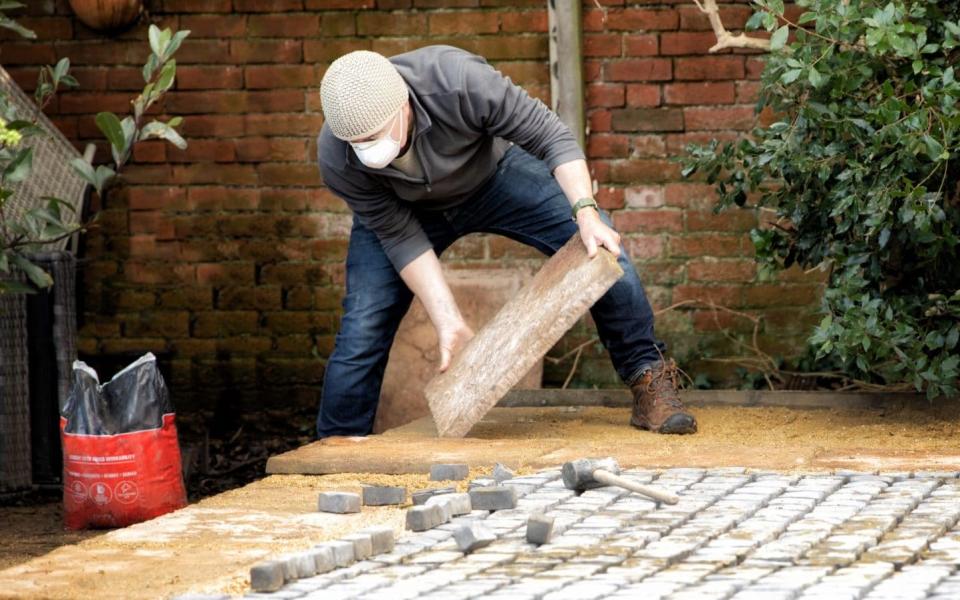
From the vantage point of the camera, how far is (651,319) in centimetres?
482

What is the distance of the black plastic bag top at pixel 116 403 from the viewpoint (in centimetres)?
446

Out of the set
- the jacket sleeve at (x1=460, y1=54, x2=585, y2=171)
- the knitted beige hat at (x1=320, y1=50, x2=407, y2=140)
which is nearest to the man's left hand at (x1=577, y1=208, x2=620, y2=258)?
the jacket sleeve at (x1=460, y1=54, x2=585, y2=171)

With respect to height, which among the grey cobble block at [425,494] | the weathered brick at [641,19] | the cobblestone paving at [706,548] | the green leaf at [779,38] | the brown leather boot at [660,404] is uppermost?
the weathered brick at [641,19]

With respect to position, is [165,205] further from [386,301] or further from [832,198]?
[832,198]

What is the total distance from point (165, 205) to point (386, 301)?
1822mm

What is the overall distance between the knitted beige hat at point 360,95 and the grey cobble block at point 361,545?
1416 millimetres

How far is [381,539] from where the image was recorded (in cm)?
313

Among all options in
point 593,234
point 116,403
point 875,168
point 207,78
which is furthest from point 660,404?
point 207,78

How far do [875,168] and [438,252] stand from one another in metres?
1.43

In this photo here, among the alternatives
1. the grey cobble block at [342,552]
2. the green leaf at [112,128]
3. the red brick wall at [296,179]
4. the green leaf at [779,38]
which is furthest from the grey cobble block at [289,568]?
the red brick wall at [296,179]

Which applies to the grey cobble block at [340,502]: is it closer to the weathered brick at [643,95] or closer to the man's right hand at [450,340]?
the man's right hand at [450,340]

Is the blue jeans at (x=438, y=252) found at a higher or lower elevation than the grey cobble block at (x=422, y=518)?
higher

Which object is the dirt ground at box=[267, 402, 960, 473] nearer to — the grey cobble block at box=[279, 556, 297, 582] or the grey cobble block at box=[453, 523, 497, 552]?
the grey cobble block at box=[453, 523, 497, 552]

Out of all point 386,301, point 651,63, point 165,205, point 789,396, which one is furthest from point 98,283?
point 789,396
